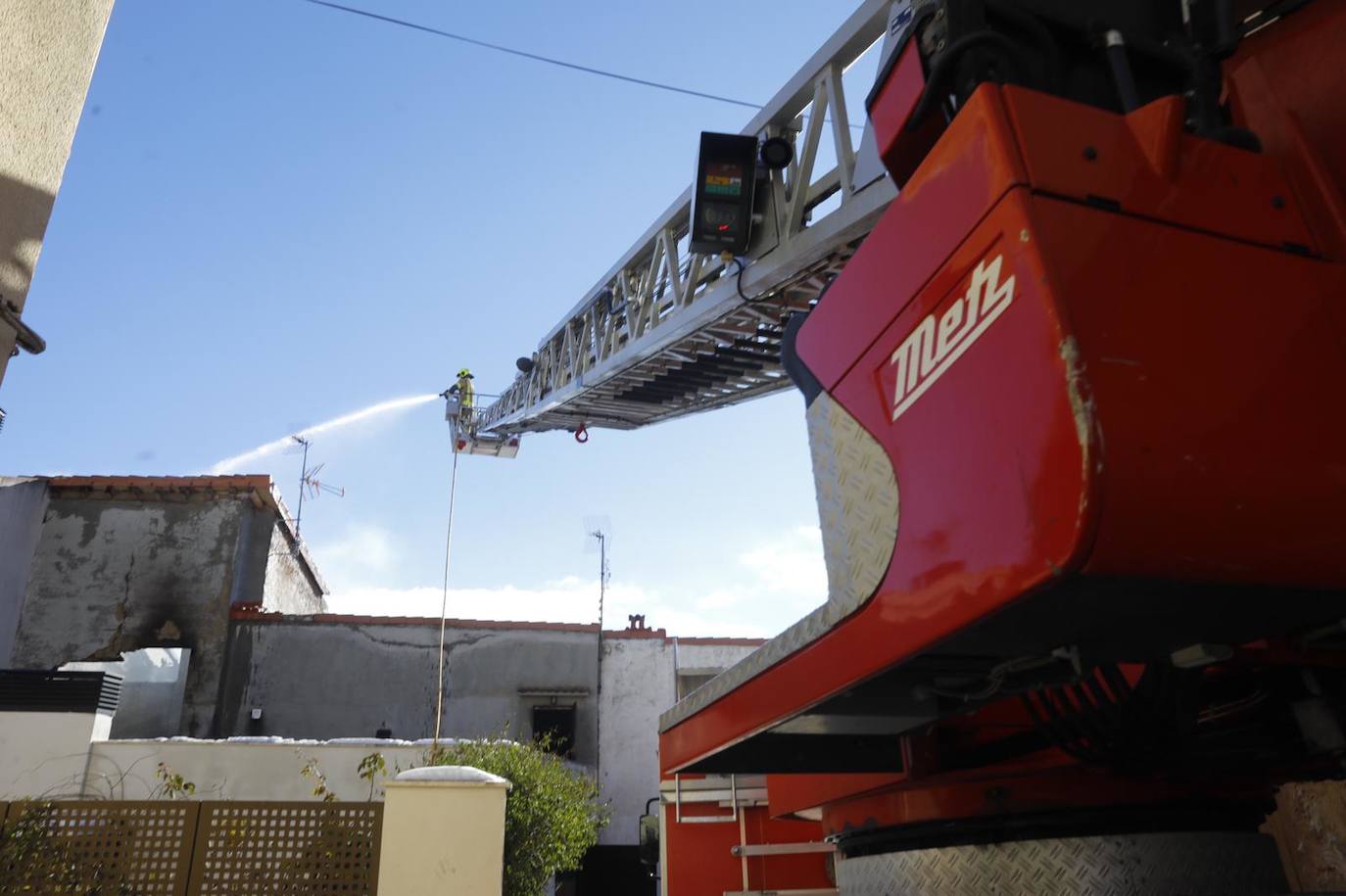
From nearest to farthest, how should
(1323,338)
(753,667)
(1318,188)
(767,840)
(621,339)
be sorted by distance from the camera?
1. (1323,338)
2. (1318,188)
3. (753,667)
4. (767,840)
5. (621,339)

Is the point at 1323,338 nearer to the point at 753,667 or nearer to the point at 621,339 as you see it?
the point at 753,667

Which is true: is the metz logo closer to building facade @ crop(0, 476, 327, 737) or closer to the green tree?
the green tree

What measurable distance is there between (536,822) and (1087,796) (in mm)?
11604

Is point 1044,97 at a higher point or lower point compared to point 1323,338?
higher

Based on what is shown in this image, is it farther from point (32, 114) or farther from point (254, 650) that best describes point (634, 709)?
point (32, 114)

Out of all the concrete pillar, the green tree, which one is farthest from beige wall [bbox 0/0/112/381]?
the green tree

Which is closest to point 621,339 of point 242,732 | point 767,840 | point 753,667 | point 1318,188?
point 767,840

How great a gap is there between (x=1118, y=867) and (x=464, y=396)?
45.7 feet

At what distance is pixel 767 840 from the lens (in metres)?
4.96

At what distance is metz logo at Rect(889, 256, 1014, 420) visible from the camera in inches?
61.1

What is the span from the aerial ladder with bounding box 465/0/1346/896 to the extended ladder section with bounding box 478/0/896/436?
2.36 m

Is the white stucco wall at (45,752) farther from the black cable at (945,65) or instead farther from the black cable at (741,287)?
the black cable at (945,65)

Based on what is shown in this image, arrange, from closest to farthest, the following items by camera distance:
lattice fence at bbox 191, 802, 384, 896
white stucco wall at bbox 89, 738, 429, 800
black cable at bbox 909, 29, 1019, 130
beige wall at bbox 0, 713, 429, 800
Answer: black cable at bbox 909, 29, 1019, 130
lattice fence at bbox 191, 802, 384, 896
beige wall at bbox 0, 713, 429, 800
white stucco wall at bbox 89, 738, 429, 800

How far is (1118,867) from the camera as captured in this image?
7.30ft
